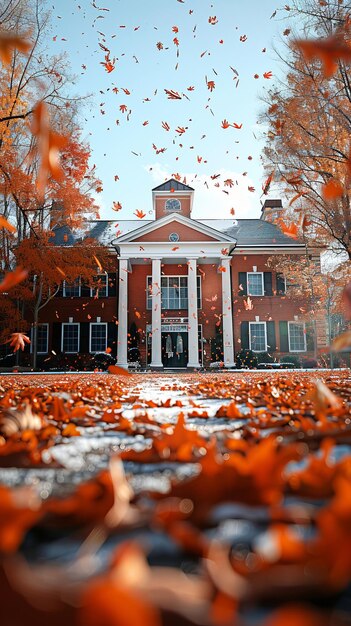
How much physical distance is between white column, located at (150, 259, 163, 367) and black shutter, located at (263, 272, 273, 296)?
688 cm

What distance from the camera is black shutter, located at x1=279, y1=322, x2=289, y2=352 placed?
2766cm

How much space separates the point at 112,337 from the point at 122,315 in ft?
5.49

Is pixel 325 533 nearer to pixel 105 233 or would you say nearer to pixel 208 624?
pixel 208 624

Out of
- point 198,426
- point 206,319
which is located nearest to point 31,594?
point 198,426

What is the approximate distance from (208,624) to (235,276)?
28495 mm

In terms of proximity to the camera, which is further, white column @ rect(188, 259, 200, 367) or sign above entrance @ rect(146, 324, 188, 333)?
sign above entrance @ rect(146, 324, 188, 333)

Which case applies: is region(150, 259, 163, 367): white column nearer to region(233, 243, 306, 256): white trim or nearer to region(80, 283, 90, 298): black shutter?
region(80, 283, 90, 298): black shutter

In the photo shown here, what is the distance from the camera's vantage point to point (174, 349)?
29.3m

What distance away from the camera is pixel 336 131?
1328 cm

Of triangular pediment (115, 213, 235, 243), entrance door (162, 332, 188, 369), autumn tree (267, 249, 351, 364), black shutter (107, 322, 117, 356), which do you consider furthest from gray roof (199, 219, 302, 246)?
black shutter (107, 322, 117, 356)

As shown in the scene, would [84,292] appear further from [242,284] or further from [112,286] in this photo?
[242,284]

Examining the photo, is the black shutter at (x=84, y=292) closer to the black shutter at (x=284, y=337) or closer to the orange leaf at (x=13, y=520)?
the black shutter at (x=284, y=337)

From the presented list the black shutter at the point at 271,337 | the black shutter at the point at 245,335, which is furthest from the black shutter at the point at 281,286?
the black shutter at the point at 245,335

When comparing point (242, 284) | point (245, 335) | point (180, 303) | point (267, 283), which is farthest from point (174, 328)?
point (267, 283)
